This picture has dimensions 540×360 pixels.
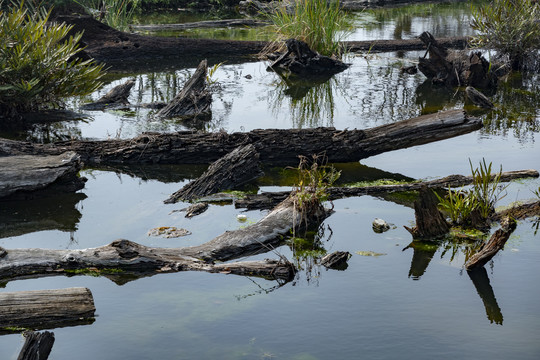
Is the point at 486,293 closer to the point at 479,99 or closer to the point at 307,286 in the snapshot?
the point at 307,286

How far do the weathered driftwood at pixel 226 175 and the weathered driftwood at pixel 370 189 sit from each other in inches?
18.1

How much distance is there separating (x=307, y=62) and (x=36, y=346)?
11.3m

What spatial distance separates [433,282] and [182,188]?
9.53 feet

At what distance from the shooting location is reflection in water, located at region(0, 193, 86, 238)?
6590 millimetres

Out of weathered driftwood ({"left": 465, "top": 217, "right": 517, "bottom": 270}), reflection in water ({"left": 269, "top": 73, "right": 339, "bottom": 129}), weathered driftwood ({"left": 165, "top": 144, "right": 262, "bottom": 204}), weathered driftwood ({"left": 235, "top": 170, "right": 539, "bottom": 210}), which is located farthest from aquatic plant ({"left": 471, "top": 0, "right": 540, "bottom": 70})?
weathered driftwood ({"left": 465, "top": 217, "right": 517, "bottom": 270})

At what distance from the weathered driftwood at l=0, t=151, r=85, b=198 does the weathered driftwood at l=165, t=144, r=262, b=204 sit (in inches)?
44.0

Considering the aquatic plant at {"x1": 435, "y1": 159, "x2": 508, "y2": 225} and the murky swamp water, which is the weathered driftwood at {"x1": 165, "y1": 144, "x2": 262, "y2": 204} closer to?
the murky swamp water

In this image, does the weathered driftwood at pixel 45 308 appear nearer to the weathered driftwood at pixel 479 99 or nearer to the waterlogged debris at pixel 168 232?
the waterlogged debris at pixel 168 232

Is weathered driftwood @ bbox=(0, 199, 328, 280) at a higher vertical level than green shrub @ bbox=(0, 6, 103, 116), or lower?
lower

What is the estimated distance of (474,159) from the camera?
8633 millimetres

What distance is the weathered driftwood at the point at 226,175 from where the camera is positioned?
23.7ft

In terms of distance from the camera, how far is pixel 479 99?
38.1 ft

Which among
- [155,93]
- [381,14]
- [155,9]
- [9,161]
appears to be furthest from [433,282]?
[155,9]

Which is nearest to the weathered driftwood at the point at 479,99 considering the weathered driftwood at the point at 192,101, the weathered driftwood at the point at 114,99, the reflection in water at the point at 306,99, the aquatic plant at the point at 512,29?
the reflection in water at the point at 306,99
